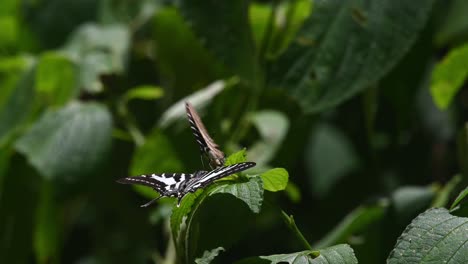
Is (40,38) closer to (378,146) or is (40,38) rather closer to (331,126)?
(331,126)

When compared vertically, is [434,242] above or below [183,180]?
below

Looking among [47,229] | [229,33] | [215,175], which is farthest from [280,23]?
[215,175]

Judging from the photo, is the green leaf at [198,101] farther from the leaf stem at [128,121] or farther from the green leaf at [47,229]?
the green leaf at [47,229]

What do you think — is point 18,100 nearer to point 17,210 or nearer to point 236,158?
point 17,210

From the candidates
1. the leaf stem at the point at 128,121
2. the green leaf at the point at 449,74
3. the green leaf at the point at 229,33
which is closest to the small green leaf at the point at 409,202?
the green leaf at the point at 449,74

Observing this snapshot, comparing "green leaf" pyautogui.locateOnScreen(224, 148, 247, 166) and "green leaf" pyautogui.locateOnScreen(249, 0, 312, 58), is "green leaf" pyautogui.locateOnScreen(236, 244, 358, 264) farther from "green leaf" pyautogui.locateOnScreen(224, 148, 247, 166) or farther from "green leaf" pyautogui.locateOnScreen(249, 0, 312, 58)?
"green leaf" pyautogui.locateOnScreen(249, 0, 312, 58)
